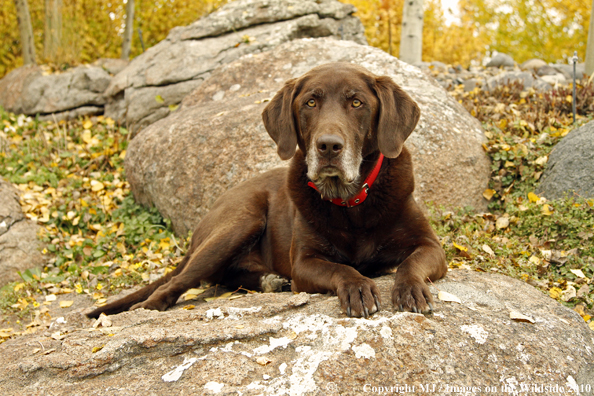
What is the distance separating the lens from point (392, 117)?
3.82m

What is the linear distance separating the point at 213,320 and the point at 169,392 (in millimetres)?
730

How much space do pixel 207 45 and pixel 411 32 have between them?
14.5 feet

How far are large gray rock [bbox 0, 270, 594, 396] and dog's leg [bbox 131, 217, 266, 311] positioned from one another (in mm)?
1033

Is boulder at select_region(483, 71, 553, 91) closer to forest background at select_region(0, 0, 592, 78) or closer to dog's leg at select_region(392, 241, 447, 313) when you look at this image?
forest background at select_region(0, 0, 592, 78)

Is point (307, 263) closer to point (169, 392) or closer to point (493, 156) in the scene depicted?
point (169, 392)

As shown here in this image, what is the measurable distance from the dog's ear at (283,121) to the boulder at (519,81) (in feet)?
19.7

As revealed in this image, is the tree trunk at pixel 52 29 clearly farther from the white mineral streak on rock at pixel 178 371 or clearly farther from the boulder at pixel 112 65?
the white mineral streak on rock at pixel 178 371

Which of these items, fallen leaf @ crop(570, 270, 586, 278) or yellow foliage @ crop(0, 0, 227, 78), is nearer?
fallen leaf @ crop(570, 270, 586, 278)

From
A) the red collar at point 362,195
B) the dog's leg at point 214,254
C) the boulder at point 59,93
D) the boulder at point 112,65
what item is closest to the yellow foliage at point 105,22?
the boulder at point 112,65

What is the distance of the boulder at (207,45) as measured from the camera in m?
9.26

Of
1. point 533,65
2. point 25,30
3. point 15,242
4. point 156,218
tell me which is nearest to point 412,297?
point 156,218

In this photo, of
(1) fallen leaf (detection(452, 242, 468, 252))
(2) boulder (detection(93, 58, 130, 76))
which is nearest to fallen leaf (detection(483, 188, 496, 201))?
(1) fallen leaf (detection(452, 242, 468, 252))

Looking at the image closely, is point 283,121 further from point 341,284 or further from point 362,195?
point 341,284

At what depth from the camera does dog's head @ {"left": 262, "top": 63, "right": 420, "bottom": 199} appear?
3541 millimetres
